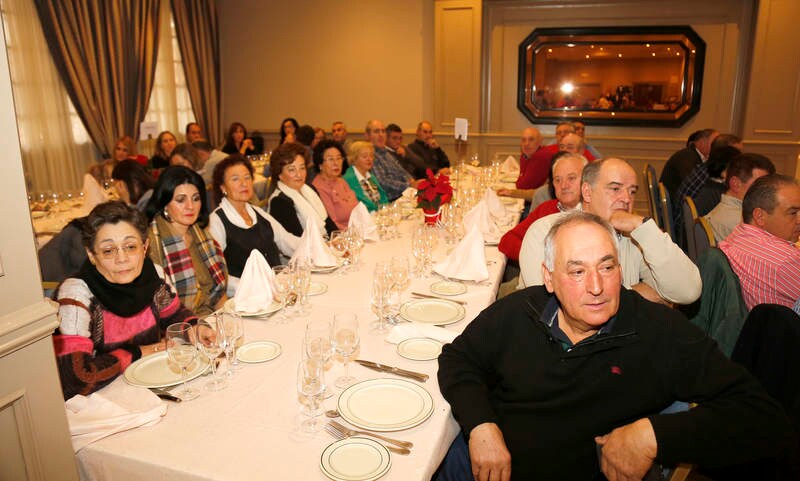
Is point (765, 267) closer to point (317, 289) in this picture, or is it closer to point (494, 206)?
point (317, 289)

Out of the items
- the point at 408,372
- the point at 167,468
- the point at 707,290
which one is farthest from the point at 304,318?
the point at 707,290

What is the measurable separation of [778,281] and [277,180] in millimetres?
3240

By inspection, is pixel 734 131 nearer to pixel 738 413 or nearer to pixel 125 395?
pixel 738 413

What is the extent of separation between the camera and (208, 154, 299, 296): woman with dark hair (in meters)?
3.31

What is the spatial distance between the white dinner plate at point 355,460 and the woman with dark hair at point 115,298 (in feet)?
2.80

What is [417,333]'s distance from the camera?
2123 mm

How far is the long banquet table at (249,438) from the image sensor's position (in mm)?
1387

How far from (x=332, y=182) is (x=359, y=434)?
3523mm

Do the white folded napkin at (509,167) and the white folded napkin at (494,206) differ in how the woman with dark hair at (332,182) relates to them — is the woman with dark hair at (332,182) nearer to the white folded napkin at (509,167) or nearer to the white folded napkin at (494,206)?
the white folded napkin at (494,206)

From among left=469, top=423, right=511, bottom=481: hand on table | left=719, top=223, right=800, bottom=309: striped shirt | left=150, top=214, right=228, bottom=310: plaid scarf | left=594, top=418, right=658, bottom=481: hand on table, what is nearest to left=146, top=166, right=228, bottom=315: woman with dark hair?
left=150, top=214, right=228, bottom=310: plaid scarf

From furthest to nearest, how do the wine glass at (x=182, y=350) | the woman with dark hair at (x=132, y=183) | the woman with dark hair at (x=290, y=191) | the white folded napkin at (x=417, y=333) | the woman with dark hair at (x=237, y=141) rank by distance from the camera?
the woman with dark hair at (x=237, y=141) → the woman with dark hair at (x=132, y=183) → the woman with dark hair at (x=290, y=191) → the white folded napkin at (x=417, y=333) → the wine glass at (x=182, y=350)

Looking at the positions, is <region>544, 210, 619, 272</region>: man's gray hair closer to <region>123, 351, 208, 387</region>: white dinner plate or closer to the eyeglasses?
<region>123, 351, 208, 387</region>: white dinner plate

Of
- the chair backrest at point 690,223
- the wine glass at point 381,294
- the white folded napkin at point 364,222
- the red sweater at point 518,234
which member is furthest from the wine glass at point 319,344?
the chair backrest at point 690,223

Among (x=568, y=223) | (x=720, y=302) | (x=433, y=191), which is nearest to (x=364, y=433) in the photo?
(x=568, y=223)
